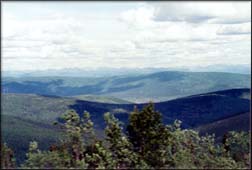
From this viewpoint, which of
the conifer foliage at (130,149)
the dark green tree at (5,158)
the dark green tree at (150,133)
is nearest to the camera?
the conifer foliage at (130,149)

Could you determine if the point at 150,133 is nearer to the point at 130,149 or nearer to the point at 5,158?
the point at 130,149

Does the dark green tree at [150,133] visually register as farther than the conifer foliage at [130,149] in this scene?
Yes

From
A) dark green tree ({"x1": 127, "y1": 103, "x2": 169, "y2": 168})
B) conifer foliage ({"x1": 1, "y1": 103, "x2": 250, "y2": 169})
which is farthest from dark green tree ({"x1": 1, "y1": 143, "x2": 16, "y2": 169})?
dark green tree ({"x1": 127, "y1": 103, "x2": 169, "y2": 168})

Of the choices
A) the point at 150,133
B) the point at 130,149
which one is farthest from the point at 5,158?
the point at 150,133

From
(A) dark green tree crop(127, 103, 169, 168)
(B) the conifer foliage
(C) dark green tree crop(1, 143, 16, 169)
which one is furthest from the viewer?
(C) dark green tree crop(1, 143, 16, 169)

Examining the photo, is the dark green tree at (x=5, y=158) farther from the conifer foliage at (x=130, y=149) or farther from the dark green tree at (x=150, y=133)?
the dark green tree at (x=150, y=133)

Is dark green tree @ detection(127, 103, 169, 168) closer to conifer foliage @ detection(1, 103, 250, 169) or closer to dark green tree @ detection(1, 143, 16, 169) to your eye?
conifer foliage @ detection(1, 103, 250, 169)

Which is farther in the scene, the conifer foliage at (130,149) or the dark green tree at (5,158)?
the dark green tree at (5,158)

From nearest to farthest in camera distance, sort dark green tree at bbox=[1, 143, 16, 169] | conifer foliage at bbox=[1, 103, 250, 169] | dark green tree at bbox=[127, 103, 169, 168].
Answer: conifer foliage at bbox=[1, 103, 250, 169] → dark green tree at bbox=[127, 103, 169, 168] → dark green tree at bbox=[1, 143, 16, 169]

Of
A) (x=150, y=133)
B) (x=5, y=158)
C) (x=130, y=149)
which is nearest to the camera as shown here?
(x=150, y=133)

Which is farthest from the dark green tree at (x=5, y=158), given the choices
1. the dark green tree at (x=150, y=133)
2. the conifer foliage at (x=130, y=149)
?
the dark green tree at (x=150, y=133)

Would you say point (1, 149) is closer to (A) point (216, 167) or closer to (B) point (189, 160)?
(B) point (189, 160)

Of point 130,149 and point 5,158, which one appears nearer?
point 130,149

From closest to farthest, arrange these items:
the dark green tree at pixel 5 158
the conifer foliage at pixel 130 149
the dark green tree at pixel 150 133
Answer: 1. the conifer foliage at pixel 130 149
2. the dark green tree at pixel 150 133
3. the dark green tree at pixel 5 158
